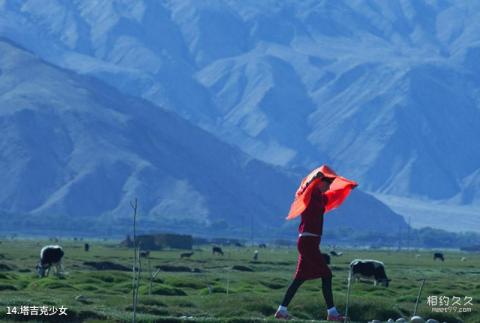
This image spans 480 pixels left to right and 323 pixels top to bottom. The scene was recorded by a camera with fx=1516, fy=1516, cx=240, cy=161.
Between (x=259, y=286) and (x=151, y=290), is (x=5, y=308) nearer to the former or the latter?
(x=151, y=290)

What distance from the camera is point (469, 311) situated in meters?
40.6

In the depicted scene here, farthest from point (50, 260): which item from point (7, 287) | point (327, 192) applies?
point (327, 192)

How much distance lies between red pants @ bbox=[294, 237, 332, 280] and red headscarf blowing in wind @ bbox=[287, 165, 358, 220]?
0.63 meters

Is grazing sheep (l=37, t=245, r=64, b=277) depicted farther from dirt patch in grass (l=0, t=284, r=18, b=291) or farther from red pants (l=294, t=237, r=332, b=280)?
red pants (l=294, t=237, r=332, b=280)

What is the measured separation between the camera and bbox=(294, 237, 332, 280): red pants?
3075 cm

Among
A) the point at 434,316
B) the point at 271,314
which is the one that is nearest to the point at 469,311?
the point at 434,316

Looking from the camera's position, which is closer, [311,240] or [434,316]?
[311,240]

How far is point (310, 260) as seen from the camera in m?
30.8

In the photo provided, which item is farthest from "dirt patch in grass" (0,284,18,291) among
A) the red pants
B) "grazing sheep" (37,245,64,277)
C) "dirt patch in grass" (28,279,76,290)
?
"grazing sheep" (37,245,64,277)

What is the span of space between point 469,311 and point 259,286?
2124 cm

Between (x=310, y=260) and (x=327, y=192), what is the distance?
1471 mm

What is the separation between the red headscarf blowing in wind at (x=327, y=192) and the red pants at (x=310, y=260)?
24.9 inches

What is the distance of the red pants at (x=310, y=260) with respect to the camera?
30.8 metres

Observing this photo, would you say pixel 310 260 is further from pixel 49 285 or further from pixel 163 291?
pixel 49 285
